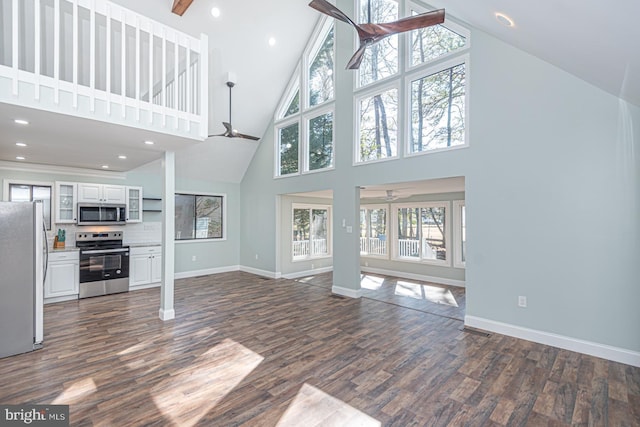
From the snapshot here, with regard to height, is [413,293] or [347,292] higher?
[347,292]

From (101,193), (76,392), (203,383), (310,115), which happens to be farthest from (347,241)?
(101,193)

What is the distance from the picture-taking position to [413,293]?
6000 mm

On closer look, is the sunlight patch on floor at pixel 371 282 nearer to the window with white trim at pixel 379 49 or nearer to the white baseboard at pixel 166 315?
the white baseboard at pixel 166 315

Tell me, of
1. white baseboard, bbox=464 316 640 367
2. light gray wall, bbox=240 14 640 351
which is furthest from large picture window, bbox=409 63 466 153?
white baseboard, bbox=464 316 640 367

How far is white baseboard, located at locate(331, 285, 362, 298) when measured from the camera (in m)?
5.60

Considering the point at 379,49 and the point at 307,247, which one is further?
the point at 307,247

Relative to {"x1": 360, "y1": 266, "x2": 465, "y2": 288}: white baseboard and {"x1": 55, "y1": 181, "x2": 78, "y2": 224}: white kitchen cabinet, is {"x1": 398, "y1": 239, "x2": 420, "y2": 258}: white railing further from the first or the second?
{"x1": 55, "y1": 181, "x2": 78, "y2": 224}: white kitchen cabinet

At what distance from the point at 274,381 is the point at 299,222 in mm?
5338

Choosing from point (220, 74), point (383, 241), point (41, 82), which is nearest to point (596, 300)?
point (383, 241)

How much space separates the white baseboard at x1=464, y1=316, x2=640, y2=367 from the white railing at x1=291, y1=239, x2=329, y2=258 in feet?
15.0

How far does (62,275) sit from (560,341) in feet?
25.0

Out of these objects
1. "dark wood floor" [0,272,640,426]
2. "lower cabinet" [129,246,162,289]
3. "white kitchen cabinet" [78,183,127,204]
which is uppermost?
"white kitchen cabinet" [78,183,127,204]

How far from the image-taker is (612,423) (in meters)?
2.20

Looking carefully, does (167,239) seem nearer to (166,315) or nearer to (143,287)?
(166,315)
